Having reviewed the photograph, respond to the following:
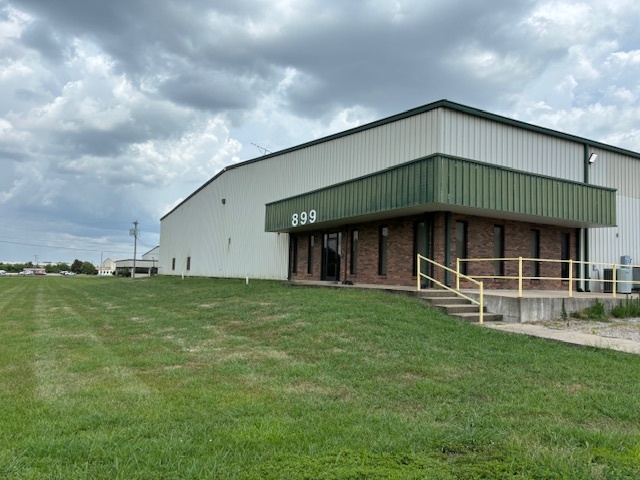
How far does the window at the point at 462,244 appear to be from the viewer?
16703 mm

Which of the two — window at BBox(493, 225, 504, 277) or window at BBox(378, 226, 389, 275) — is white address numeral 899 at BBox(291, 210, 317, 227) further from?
window at BBox(493, 225, 504, 277)

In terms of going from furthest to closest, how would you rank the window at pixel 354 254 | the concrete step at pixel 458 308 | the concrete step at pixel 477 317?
the window at pixel 354 254 < the concrete step at pixel 458 308 < the concrete step at pixel 477 317

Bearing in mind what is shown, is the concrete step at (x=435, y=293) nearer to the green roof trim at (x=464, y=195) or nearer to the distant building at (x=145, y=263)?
the green roof trim at (x=464, y=195)

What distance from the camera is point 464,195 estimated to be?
14484mm

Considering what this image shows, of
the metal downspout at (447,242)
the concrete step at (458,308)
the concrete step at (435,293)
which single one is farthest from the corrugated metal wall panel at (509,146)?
the concrete step at (458,308)

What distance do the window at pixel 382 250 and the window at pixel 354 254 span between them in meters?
1.67

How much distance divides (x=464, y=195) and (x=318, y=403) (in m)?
10.5

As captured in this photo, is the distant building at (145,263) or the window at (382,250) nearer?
the window at (382,250)

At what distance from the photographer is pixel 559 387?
21.2 ft

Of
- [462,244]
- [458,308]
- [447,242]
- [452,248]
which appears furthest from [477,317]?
[462,244]

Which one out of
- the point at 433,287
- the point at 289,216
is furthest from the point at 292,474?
the point at 289,216

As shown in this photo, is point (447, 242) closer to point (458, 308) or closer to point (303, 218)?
point (458, 308)

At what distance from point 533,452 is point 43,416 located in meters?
4.54

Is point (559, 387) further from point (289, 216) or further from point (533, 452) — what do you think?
point (289, 216)
